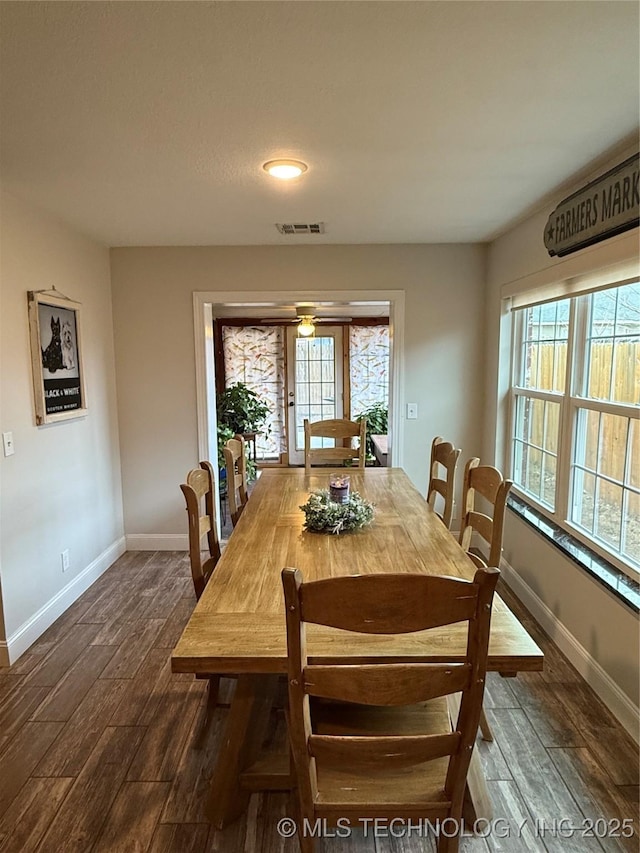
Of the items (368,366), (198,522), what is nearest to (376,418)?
(368,366)

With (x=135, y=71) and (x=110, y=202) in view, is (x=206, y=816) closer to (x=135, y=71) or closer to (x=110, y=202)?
(x=135, y=71)

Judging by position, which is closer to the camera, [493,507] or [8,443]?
[493,507]

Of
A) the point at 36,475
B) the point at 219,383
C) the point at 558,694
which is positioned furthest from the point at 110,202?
the point at 219,383

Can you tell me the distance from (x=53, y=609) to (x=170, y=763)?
151cm

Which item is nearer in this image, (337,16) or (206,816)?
(337,16)

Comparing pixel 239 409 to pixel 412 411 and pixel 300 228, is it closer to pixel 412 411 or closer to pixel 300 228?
pixel 412 411

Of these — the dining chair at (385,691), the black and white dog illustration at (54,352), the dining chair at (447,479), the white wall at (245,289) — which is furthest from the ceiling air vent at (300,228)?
the dining chair at (385,691)

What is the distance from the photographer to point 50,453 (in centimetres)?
303

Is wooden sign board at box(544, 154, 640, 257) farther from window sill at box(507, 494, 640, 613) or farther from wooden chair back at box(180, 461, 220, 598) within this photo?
wooden chair back at box(180, 461, 220, 598)

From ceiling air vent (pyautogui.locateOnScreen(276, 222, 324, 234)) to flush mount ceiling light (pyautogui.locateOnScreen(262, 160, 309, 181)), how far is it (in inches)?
34.7

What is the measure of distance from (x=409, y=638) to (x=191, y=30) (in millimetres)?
1696

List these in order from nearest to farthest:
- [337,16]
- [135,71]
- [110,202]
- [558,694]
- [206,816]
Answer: [337,16]
[135,71]
[206,816]
[558,694]
[110,202]

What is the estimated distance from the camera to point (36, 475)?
9.45 feet

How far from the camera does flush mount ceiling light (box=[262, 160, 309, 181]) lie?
223 centimetres
